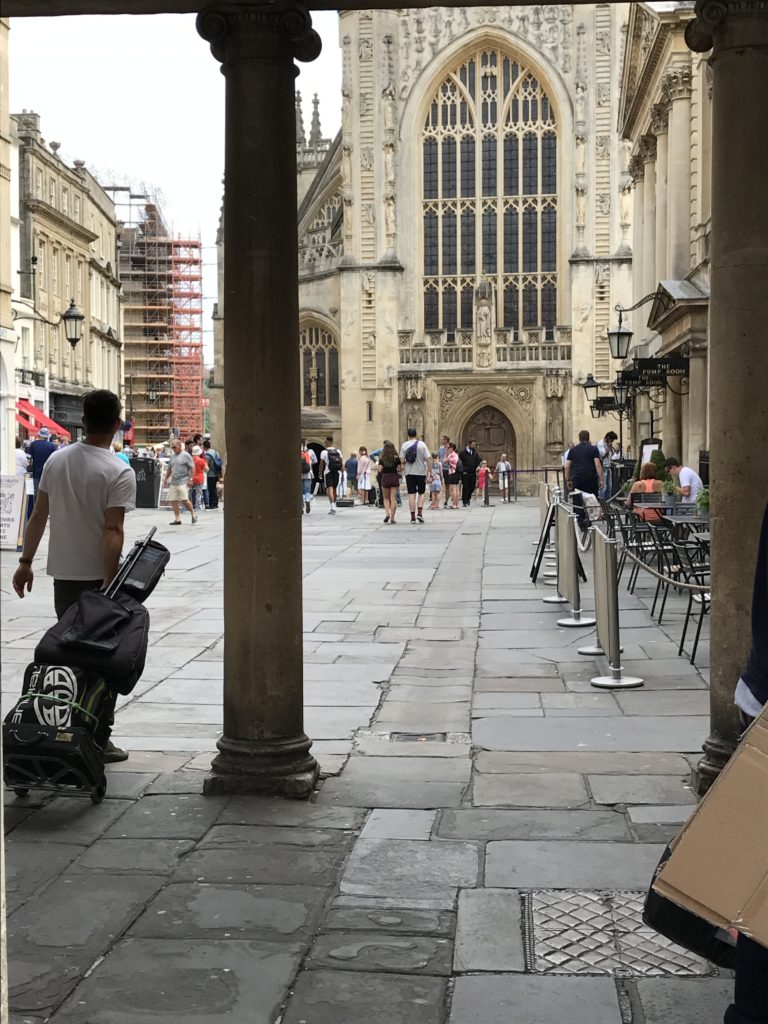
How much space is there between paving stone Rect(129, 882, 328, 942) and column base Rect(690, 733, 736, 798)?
1872 mm

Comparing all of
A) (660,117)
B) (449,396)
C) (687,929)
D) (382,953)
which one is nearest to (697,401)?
(660,117)

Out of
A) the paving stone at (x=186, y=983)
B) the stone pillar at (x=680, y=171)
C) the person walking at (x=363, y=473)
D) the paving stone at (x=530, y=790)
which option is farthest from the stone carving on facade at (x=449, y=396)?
the paving stone at (x=186, y=983)

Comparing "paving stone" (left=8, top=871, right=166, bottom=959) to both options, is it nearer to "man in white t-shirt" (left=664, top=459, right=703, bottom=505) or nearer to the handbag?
the handbag

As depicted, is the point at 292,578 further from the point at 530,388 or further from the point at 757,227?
the point at 530,388

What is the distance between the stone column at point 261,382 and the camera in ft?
17.8

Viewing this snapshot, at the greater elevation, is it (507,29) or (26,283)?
(507,29)

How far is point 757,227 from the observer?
518 centimetres

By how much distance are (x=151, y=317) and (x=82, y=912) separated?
70.1 meters

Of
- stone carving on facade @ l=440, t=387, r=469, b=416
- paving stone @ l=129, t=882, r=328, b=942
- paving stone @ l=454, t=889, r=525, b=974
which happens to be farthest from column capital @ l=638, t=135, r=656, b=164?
paving stone @ l=129, t=882, r=328, b=942

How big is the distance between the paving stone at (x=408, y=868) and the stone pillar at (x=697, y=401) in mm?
16577

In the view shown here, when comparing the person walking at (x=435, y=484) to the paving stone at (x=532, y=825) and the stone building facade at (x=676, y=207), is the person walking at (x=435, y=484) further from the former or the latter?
the paving stone at (x=532, y=825)

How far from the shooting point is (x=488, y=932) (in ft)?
12.8

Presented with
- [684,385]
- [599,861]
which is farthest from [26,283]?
[599,861]

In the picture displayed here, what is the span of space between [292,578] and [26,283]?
A: 1598 inches
